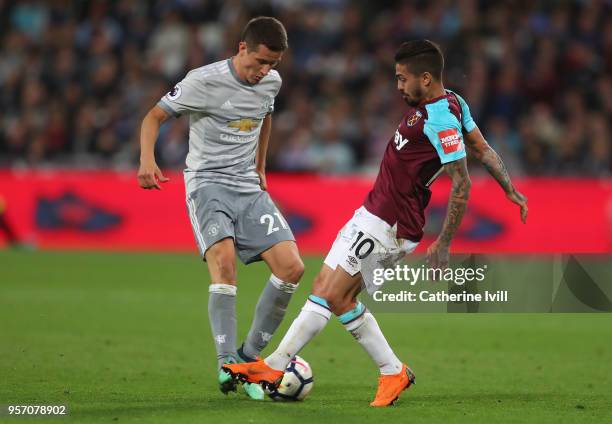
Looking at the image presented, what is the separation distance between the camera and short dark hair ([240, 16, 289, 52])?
6.64 metres

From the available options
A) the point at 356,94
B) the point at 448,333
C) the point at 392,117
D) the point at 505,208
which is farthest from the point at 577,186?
the point at 448,333

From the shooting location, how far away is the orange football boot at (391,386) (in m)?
6.27

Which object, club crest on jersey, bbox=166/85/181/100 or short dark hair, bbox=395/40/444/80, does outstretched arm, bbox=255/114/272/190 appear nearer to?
club crest on jersey, bbox=166/85/181/100

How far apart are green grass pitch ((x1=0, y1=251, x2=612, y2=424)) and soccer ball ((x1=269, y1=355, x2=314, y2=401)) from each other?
0.11 m

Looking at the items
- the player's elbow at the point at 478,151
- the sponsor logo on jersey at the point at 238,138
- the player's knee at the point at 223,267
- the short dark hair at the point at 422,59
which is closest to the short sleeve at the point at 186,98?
the sponsor logo on jersey at the point at 238,138

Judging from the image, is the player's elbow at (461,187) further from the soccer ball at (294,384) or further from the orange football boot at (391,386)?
the soccer ball at (294,384)

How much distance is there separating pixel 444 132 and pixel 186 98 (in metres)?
1.72

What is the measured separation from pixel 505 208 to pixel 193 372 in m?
9.19

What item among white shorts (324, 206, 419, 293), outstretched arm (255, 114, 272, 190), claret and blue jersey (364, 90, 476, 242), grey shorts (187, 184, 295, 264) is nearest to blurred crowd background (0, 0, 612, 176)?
outstretched arm (255, 114, 272, 190)

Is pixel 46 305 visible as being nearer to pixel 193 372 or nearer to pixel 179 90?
pixel 193 372

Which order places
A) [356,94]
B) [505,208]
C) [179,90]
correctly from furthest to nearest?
1. [356,94]
2. [505,208]
3. [179,90]

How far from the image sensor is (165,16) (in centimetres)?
1939

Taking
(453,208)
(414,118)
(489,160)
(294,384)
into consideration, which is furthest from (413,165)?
(294,384)

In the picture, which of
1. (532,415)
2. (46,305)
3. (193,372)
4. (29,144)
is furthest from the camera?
(29,144)
